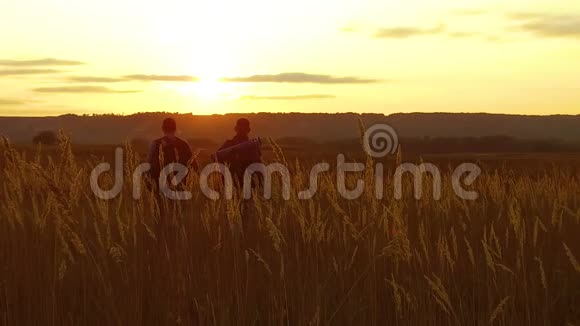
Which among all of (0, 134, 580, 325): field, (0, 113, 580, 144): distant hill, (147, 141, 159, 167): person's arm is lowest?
(0, 134, 580, 325): field

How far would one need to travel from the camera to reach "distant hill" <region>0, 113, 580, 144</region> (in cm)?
8369

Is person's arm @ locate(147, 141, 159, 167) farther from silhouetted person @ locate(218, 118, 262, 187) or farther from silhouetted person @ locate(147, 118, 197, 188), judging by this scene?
silhouetted person @ locate(218, 118, 262, 187)

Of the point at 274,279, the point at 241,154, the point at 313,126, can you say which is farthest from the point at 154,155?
the point at 313,126

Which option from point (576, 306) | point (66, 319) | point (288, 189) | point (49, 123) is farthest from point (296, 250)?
point (49, 123)

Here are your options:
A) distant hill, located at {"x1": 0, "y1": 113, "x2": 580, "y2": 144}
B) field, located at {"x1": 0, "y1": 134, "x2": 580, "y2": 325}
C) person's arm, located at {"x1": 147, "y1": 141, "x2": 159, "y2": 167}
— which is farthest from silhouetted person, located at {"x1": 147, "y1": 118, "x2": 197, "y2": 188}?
distant hill, located at {"x1": 0, "y1": 113, "x2": 580, "y2": 144}

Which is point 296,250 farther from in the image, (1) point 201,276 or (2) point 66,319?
(2) point 66,319

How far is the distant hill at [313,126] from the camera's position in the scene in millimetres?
83688

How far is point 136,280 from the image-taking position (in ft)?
13.7

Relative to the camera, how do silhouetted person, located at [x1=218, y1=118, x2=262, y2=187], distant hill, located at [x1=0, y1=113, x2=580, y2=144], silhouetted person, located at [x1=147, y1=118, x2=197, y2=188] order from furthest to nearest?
A: distant hill, located at [x1=0, y1=113, x2=580, y2=144] < silhouetted person, located at [x1=218, y1=118, x2=262, y2=187] < silhouetted person, located at [x1=147, y1=118, x2=197, y2=188]

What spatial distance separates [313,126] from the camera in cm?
9038

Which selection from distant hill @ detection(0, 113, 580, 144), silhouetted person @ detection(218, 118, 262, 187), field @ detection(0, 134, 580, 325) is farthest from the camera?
distant hill @ detection(0, 113, 580, 144)

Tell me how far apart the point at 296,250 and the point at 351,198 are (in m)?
2.03

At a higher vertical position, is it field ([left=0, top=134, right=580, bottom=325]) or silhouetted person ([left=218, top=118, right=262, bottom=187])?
silhouetted person ([left=218, top=118, right=262, bottom=187])

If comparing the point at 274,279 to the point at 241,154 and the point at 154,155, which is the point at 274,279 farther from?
the point at 154,155
